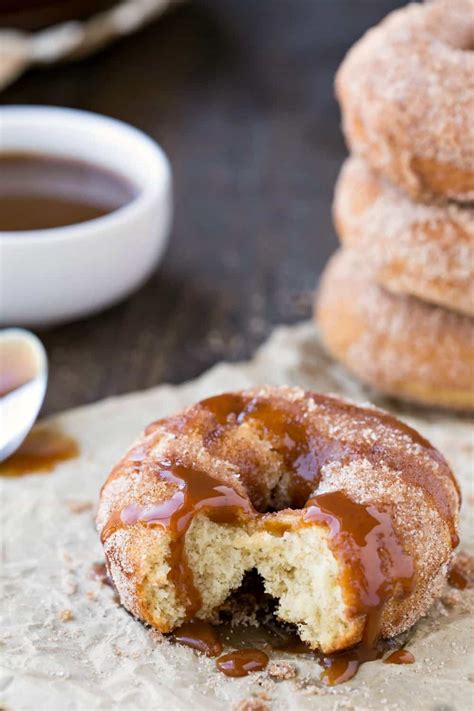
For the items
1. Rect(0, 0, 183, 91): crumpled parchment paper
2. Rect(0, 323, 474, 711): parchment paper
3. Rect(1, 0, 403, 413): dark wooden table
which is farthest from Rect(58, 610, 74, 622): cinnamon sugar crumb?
Rect(0, 0, 183, 91): crumpled parchment paper

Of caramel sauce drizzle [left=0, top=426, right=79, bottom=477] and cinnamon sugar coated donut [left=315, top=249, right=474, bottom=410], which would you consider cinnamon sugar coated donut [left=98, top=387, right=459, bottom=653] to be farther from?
cinnamon sugar coated donut [left=315, top=249, right=474, bottom=410]

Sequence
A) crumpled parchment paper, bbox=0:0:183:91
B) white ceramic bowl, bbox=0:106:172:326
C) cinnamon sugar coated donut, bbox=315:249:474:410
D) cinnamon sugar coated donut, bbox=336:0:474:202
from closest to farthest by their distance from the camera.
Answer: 1. cinnamon sugar coated donut, bbox=336:0:474:202
2. cinnamon sugar coated donut, bbox=315:249:474:410
3. white ceramic bowl, bbox=0:106:172:326
4. crumpled parchment paper, bbox=0:0:183:91

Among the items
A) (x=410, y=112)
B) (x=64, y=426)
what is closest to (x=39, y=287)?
(x=64, y=426)

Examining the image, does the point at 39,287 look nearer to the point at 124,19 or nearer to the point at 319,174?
the point at 319,174

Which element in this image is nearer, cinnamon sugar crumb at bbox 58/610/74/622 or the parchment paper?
the parchment paper

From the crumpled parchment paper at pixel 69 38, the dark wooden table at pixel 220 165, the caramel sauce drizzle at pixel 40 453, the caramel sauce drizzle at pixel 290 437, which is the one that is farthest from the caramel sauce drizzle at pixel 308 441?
the crumpled parchment paper at pixel 69 38

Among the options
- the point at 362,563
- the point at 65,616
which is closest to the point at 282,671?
the point at 362,563

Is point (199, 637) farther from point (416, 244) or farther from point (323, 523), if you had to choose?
point (416, 244)
